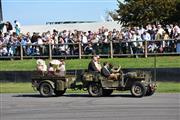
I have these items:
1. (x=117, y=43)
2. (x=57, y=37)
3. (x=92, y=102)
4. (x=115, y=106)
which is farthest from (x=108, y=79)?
(x=57, y=37)

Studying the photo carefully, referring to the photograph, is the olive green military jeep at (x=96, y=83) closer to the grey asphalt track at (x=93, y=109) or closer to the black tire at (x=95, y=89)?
the black tire at (x=95, y=89)

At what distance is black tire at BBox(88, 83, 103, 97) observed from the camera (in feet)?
62.0

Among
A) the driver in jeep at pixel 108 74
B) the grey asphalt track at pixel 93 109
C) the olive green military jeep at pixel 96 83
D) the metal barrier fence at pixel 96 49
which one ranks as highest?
the metal barrier fence at pixel 96 49

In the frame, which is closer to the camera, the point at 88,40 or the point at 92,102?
the point at 92,102

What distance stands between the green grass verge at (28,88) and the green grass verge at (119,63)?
1.85 m

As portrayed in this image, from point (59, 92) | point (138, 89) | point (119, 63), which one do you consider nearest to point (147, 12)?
point (119, 63)

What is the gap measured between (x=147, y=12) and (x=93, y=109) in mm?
42867

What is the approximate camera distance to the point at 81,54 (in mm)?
28688

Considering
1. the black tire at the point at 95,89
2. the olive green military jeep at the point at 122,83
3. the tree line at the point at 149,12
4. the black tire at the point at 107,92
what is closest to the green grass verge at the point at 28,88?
the olive green military jeep at the point at 122,83

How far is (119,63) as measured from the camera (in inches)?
1044

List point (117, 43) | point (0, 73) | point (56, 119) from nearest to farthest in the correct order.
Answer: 1. point (56, 119)
2. point (0, 73)
3. point (117, 43)

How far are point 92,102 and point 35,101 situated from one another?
1981 millimetres

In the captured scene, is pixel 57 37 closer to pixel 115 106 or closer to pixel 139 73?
pixel 139 73

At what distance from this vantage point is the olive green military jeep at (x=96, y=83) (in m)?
18.4
